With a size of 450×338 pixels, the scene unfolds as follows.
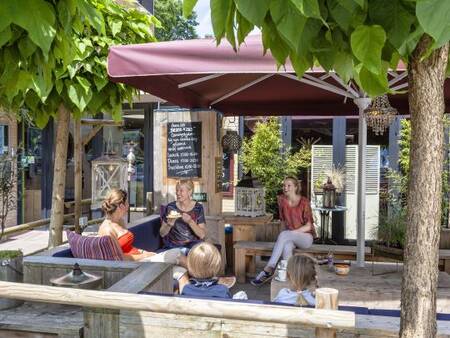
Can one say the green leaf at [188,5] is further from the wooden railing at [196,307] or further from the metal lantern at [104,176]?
the metal lantern at [104,176]

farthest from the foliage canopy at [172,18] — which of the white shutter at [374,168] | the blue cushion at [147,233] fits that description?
the blue cushion at [147,233]

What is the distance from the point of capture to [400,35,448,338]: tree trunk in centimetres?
132

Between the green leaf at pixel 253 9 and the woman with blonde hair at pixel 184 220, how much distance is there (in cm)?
351

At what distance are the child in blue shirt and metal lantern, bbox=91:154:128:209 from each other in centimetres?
336

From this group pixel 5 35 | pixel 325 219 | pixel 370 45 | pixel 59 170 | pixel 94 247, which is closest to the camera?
pixel 370 45

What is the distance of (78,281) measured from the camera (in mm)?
2654

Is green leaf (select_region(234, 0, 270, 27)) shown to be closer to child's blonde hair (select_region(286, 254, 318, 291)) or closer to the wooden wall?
child's blonde hair (select_region(286, 254, 318, 291))

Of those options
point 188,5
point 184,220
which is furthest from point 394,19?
point 184,220

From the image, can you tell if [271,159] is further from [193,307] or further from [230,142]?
[193,307]

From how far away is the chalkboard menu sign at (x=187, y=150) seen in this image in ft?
18.6

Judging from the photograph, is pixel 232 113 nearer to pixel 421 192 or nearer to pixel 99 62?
pixel 99 62

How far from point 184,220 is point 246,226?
1.14 metres

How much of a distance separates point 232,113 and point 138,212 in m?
4.66

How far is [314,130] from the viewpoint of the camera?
292 inches
